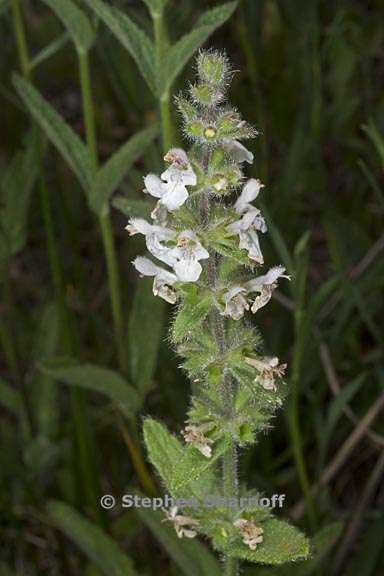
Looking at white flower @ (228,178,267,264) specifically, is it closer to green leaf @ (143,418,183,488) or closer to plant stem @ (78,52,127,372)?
green leaf @ (143,418,183,488)

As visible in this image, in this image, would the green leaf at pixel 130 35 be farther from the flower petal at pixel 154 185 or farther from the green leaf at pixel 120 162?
the flower petal at pixel 154 185

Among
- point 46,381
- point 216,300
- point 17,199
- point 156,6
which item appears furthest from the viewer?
point 46,381

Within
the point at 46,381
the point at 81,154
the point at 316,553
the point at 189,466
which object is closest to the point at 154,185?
the point at 189,466

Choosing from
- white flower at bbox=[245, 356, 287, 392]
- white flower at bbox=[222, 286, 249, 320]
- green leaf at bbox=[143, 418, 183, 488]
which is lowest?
green leaf at bbox=[143, 418, 183, 488]

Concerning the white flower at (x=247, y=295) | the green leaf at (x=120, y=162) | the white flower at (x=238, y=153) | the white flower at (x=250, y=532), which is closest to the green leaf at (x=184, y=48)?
the green leaf at (x=120, y=162)

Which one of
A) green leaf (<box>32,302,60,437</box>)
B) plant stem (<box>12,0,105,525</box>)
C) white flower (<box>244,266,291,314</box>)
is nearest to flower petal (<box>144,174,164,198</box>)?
white flower (<box>244,266,291,314</box>)

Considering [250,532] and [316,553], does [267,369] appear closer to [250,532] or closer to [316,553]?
[250,532]

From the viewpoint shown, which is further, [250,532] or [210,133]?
[250,532]
